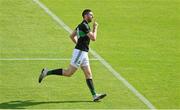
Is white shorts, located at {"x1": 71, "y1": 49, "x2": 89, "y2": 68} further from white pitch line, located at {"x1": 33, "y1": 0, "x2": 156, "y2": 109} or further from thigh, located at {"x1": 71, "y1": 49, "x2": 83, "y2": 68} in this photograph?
white pitch line, located at {"x1": 33, "y1": 0, "x2": 156, "y2": 109}

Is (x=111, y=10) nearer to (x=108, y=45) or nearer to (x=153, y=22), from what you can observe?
(x=153, y=22)

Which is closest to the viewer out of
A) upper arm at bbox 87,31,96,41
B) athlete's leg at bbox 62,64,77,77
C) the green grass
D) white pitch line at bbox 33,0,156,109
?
upper arm at bbox 87,31,96,41

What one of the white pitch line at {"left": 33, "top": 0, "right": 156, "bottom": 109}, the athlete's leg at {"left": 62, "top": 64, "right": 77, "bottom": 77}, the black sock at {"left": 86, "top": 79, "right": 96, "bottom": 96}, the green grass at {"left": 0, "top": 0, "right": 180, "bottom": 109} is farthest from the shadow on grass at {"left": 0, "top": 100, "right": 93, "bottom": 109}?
the white pitch line at {"left": 33, "top": 0, "right": 156, "bottom": 109}

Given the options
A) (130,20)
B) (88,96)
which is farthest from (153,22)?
(88,96)

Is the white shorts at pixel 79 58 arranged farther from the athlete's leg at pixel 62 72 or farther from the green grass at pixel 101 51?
the green grass at pixel 101 51

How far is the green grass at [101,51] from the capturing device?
16.8 metres

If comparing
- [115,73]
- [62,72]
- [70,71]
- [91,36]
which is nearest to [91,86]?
[70,71]

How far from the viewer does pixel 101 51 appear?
71.1 feet

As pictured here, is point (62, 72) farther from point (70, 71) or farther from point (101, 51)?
point (101, 51)

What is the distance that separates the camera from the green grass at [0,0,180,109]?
16.8 metres

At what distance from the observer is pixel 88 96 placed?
16969 millimetres

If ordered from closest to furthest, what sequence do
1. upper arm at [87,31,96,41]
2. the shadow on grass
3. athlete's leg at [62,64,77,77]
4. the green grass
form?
the shadow on grass, upper arm at [87,31,96,41], athlete's leg at [62,64,77,77], the green grass

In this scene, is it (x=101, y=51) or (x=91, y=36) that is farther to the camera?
(x=101, y=51)

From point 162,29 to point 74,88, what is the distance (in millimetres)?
8354
